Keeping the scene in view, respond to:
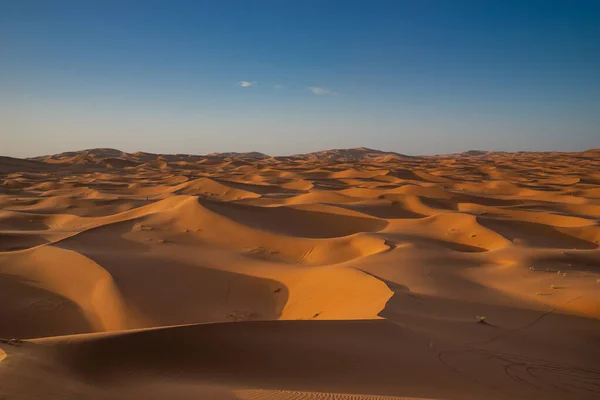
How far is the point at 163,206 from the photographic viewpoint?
1281cm

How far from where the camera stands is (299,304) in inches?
238

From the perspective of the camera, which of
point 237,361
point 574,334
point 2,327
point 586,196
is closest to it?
point 237,361

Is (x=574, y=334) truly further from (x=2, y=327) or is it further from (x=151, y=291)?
(x=2, y=327)

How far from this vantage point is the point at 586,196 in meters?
17.4

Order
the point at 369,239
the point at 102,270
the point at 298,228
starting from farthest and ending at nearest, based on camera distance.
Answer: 1. the point at 298,228
2. the point at 369,239
3. the point at 102,270

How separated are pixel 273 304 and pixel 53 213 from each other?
1134 centimetres

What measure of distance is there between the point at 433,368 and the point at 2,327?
5.64m

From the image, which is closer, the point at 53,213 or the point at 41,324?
the point at 41,324

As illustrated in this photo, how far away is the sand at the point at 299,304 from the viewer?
3.08m

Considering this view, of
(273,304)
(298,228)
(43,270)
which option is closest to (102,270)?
(43,270)

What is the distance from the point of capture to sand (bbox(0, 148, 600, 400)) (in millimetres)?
3080

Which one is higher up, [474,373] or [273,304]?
[474,373]

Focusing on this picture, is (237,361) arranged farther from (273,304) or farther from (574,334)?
(574,334)

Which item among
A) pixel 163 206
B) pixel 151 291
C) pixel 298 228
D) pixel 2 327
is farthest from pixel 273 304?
pixel 163 206
